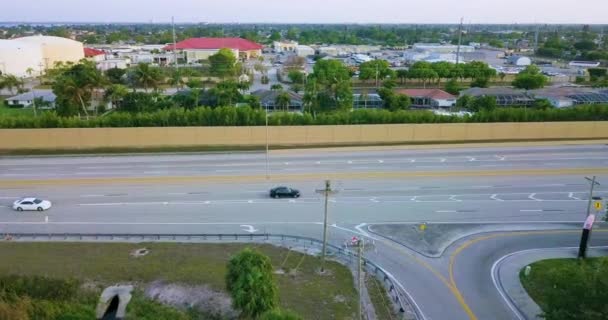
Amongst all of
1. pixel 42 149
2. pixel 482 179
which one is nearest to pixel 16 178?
pixel 42 149

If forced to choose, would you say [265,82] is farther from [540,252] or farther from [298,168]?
[540,252]

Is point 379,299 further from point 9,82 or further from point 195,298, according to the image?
point 9,82

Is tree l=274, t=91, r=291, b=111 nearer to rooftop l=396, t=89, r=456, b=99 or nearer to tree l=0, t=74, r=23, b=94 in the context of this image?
rooftop l=396, t=89, r=456, b=99

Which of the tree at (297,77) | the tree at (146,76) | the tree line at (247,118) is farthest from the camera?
the tree at (297,77)

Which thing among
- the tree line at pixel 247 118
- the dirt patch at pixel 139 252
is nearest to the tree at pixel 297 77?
the tree line at pixel 247 118

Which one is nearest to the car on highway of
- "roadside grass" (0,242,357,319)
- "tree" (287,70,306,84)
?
"roadside grass" (0,242,357,319)

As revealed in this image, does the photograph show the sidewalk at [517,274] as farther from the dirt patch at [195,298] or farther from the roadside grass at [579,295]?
the dirt patch at [195,298]
